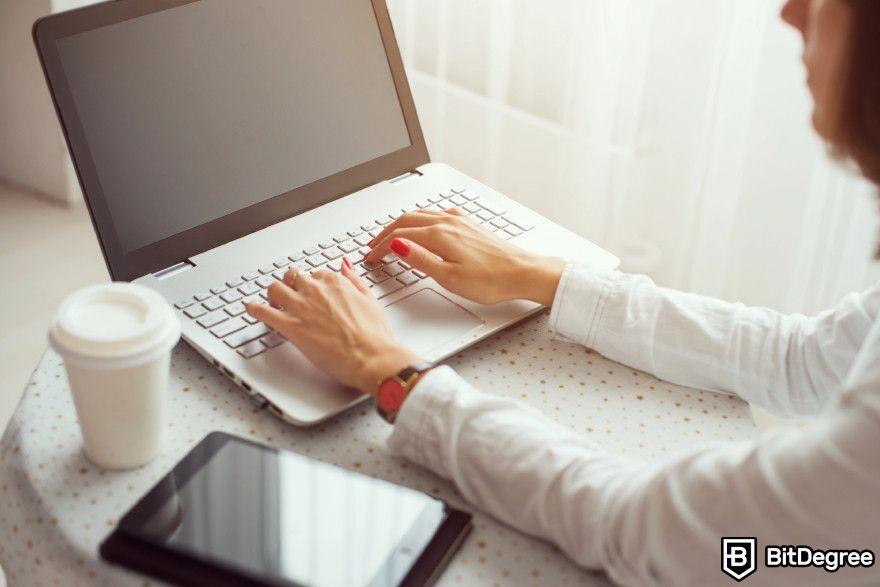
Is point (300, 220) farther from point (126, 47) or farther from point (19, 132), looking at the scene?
point (19, 132)

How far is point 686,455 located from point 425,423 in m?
0.21

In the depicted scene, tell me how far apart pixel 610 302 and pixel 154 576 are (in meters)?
0.51

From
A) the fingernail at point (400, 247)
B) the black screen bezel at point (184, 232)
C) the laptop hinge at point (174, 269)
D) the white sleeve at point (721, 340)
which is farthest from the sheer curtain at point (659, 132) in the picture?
the laptop hinge at point (174, 269)

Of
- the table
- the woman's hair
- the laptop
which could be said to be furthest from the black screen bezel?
the woman's hair

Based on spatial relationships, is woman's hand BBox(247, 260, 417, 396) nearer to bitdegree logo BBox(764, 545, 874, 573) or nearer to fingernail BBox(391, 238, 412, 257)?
fingernail BBox(391, 238, 412, 257)

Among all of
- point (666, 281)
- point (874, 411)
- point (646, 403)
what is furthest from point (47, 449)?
point (666, 281)

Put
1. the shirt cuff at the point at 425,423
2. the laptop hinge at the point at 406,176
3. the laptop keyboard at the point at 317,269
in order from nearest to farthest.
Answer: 1. the shirt cuff at the point at 425,423
2. the laptop keyboard at the point at 317,269
3. the laptop hinge at the point at 406,176

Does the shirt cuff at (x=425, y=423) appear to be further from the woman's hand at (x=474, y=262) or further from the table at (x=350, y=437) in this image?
the woman's hand at (x=474, y=262)

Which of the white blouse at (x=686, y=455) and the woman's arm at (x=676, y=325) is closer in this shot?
the white blouse at (x=686, y=455)

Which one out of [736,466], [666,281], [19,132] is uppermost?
[736,466]

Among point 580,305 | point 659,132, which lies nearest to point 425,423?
point 580,305

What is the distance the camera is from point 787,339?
37.3 inches

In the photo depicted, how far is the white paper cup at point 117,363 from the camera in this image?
70 centimetres

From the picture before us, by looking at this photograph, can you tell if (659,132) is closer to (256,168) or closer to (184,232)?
(256,168)
